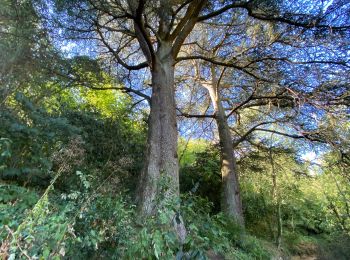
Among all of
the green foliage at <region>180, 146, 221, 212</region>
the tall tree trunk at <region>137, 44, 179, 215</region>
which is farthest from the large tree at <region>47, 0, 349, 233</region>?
the green foliage at <region>180, 146, 221, 212</region>

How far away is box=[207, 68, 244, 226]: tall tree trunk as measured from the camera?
7156 mm

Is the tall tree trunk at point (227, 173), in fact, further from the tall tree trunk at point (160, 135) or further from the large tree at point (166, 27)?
the tall tree trunk at point (160, 135)

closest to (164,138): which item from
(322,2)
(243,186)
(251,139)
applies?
(322,2)

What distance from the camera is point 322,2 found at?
16.4 ft

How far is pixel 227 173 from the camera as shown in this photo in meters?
7.62

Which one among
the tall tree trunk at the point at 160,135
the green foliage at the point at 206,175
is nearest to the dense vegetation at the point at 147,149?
the green foliage at the point at 206,175

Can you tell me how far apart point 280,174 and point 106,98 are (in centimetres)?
641

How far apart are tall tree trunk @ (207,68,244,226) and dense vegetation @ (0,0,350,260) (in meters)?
0.08

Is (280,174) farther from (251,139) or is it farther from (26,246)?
(26,246)

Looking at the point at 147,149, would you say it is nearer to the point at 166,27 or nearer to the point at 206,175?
the point at 166,27

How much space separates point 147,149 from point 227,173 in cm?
326

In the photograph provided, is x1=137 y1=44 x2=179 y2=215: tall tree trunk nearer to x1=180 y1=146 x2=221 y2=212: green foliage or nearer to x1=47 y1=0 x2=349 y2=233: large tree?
x1=47 y1=0 x2=349 y2=233: large tree

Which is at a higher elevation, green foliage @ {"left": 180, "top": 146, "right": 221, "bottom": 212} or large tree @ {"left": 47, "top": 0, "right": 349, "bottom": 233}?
large tree @ {"left": 47, "top": 0, "right": 349, "bottom": 233}

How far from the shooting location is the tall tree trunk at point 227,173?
7156mm
